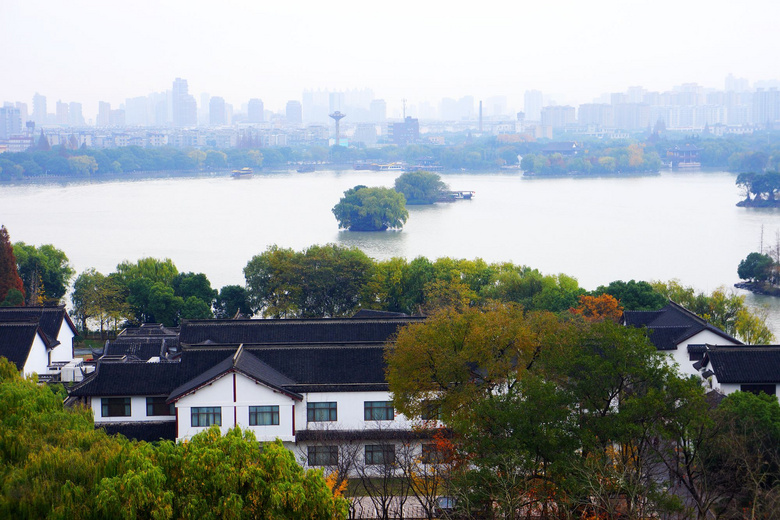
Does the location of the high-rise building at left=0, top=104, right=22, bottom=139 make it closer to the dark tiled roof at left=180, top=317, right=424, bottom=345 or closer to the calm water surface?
the calm water surface

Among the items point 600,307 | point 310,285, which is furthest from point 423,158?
point 600,307

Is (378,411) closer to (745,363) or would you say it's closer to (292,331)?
(292,331)

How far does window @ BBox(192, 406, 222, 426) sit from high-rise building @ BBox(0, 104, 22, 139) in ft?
188

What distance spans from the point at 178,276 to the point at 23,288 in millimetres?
1438

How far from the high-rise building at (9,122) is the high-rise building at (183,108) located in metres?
21.6

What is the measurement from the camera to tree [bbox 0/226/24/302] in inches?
351

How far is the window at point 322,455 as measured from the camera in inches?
Answer: 183

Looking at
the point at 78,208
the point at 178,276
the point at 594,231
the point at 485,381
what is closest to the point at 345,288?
the point at 178,276

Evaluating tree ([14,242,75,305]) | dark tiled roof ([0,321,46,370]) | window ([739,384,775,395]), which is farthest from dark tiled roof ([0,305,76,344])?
window ([739,384,775,395])

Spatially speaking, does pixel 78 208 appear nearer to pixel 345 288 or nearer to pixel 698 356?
pixel 345 288

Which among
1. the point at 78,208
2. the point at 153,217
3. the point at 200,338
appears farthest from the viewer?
the point at 78,208

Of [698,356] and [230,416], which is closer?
[230,416]

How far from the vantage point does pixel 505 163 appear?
123 feet

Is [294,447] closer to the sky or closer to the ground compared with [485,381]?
closer to the ground
